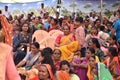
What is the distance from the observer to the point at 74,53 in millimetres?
6191

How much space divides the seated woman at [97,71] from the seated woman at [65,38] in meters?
1.37

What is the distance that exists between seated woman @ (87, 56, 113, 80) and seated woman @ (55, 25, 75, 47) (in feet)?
4.49

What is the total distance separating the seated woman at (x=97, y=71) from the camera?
16.2 ft

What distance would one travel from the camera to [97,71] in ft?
16.4

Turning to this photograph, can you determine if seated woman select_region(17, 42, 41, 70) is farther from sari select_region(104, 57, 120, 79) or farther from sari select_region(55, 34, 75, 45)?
sari select_region(104, 57, 120, 79)

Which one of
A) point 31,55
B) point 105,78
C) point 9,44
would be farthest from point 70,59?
point 9,44

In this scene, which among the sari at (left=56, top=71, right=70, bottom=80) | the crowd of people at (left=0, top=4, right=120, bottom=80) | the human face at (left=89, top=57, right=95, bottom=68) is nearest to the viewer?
the crowd of people at (left=0, top=4, right=120, bottom=80)

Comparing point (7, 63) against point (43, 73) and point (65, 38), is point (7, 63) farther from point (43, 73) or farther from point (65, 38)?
point (65, 38)

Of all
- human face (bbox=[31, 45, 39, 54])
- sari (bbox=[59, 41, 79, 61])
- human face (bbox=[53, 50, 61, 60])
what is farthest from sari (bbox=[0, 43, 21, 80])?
sari (bbox=[59, 41, 79, 61])

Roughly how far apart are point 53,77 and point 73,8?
921 centimetres

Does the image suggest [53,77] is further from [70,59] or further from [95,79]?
[70,59]

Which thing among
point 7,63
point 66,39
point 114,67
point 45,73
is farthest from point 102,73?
point 7,63

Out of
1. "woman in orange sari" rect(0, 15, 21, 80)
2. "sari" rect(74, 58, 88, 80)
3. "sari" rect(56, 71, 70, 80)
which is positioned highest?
"woman in orange sari" rect(0, 15, 21, 80)

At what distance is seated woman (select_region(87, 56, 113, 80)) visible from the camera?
195 inches
